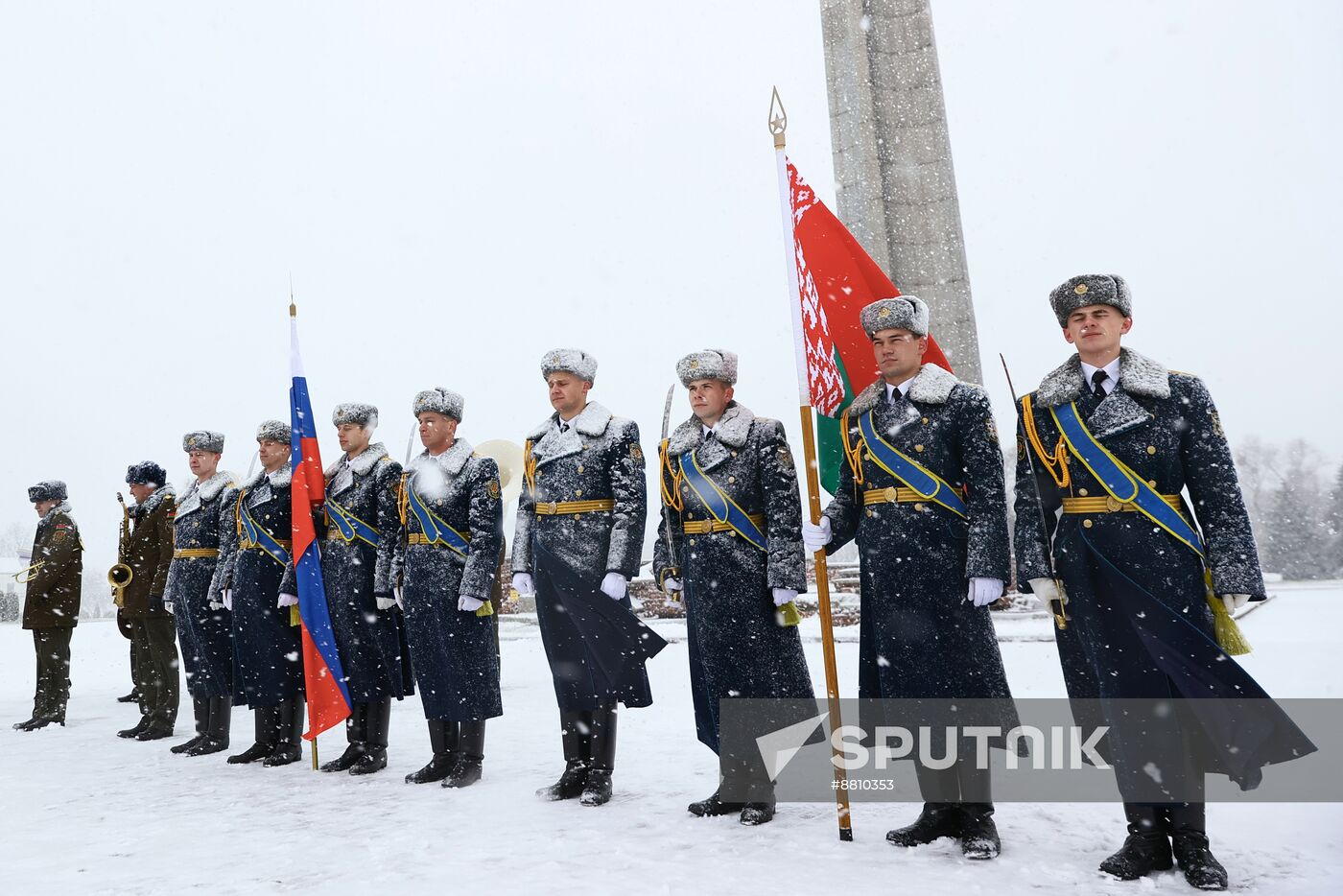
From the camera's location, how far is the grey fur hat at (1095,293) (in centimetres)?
330

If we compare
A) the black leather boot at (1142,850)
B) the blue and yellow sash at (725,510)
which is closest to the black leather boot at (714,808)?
the blue and yellow sash at (725,510)

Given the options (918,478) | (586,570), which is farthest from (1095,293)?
(586,570)

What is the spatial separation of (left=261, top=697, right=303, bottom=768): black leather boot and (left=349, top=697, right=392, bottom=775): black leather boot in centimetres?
59

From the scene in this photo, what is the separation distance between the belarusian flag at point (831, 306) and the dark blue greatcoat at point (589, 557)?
923 mm

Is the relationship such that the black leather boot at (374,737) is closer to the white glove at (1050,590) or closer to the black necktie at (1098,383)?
the white glove at (1050,590)

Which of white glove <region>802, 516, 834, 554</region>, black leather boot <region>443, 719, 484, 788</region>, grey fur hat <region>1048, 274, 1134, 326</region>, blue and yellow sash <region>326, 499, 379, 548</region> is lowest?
black leather boot <region>443, 719, 484, 788</region>

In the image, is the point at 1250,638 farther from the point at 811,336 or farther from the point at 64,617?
the point at 64,617

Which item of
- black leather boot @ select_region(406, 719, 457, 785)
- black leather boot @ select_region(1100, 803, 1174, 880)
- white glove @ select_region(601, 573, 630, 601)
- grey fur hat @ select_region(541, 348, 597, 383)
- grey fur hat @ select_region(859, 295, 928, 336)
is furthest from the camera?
black leather boot @ select_region(406, 719, 457, 785)

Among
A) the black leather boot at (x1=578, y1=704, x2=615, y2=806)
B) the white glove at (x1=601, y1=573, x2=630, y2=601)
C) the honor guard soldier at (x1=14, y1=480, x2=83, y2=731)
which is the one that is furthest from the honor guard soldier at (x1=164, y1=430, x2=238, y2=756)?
the white glove at (x1=601, y1=573, x2=630, y2=601)

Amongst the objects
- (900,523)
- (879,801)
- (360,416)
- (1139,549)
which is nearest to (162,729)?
(360,416)

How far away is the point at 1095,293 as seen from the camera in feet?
10.8

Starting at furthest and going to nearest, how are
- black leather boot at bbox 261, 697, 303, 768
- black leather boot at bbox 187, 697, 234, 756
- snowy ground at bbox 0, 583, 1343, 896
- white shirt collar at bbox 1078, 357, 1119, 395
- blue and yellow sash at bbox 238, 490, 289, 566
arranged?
black leather boot at bbox 187, 697, 234, 756 < blue and yellow sash at bbox 238, 490, 289, 566 < black leather boot at bbox 261, 697, 303, 768 < white shirt collar at bbox 1078, 357, 1119, 395 < snowy ground at bbox 0, 583, 1343, 896

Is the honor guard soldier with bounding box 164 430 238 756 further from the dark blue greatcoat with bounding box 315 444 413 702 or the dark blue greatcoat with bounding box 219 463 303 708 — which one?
the dark blue greatcoat with bounding box 315 444 413 702

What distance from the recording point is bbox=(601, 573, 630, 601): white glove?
433 cm
